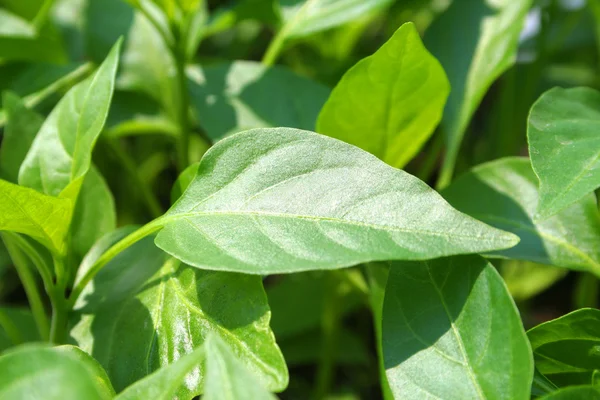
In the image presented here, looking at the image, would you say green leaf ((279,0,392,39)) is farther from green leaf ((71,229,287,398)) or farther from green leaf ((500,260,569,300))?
green leaf ((500,260,569,300))

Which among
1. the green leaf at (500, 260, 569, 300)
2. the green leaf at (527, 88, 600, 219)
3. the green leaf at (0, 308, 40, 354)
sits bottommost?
the green leaf at (500, 260, 569, 300)

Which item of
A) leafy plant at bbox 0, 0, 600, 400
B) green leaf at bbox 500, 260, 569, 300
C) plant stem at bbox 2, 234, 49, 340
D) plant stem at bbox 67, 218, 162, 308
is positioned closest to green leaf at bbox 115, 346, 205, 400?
leafy plant at bbox 0, 0, 600, 400

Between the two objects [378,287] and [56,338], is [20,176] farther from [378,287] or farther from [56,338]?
[378,287]

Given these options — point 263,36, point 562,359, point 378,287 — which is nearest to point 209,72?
point 378,287

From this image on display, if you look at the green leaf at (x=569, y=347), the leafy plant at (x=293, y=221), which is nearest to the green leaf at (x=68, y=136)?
the leafy plant at (x=293, y=221)

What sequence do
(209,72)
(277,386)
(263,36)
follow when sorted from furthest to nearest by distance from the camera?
(263,36) < (209,72) < (277,386)

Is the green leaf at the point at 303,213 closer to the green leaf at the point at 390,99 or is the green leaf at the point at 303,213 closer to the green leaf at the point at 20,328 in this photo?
the green leaf at the point at 390,99

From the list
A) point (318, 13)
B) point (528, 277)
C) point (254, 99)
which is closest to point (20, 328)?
point (254, 99)
